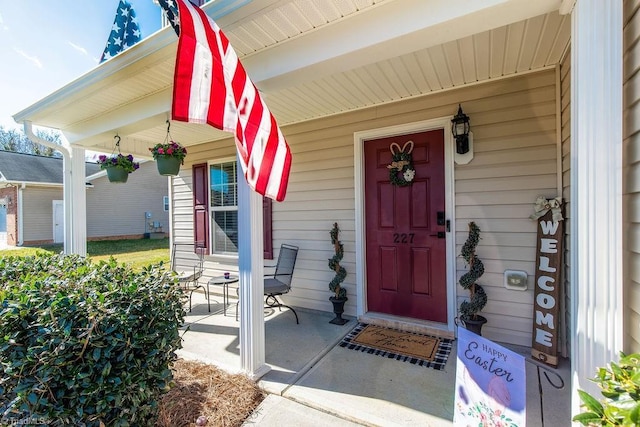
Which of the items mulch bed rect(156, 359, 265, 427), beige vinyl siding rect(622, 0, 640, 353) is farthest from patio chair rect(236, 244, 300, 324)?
beige vinyl siding rect(622, 0, 640, 353)

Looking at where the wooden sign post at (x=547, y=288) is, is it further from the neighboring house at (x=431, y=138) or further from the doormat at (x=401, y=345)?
the doormat at (x=401, y=345)

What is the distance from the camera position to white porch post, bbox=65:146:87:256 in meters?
3.80

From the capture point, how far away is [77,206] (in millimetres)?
3848

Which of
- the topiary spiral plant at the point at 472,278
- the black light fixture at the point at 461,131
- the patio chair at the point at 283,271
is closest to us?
the topiary spiral plant at the point at 472,278

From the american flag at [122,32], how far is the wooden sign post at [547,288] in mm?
4142

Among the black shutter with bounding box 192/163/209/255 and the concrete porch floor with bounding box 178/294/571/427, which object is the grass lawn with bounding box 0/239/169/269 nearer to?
the black shutter with bounding box 192/163/209/255

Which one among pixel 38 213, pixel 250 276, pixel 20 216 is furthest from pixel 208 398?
pixel 38 213

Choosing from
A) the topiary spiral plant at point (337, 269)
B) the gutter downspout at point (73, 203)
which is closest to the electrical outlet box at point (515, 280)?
the topiary spiral plant at point (337, 269)

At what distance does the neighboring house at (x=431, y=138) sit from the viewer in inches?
47.9

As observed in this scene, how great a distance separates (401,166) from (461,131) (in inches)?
26.0

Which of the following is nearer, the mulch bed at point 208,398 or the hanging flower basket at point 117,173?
the mulch bed at point 208,398

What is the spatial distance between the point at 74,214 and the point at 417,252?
14.1 feet

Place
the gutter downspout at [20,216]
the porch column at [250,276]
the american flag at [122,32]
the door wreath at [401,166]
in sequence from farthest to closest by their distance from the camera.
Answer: the gutter downspout at [20,216], the door wreath at [401,166], the american flag at [122,32], the porch column at [250,276]

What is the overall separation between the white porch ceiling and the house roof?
33.1 feet
